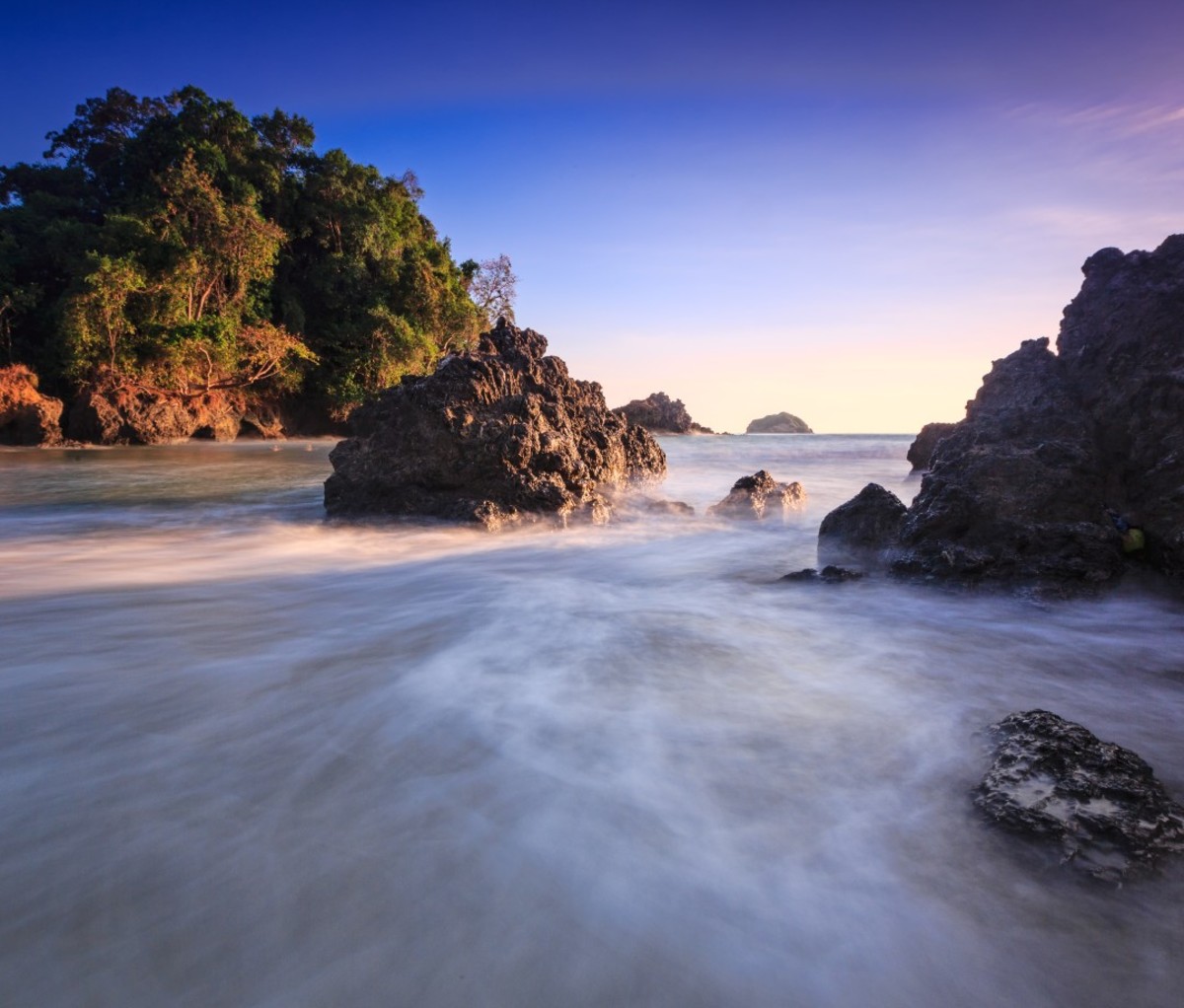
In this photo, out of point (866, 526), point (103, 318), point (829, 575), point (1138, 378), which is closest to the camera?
point (1138, 378)

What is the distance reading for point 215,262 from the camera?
73.3ft

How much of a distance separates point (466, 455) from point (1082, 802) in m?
5.89

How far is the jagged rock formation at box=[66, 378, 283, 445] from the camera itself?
20.7 m

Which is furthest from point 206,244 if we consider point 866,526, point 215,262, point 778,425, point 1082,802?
point 778,425

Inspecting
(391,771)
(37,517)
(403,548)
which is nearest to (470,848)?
(391,771)

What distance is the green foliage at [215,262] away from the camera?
2088 cm

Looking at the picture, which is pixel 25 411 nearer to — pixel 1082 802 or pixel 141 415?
pixel 141 415

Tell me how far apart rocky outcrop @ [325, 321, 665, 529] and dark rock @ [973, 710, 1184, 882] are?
5.17m

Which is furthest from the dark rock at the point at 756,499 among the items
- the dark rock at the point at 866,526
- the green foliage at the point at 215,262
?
the green foliage at the point at 215,262

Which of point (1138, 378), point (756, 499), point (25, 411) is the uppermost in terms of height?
point (1138, 378)

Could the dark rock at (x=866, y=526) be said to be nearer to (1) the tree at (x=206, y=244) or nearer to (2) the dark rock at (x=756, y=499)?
(2) the dark rock at (x=756, y=499)

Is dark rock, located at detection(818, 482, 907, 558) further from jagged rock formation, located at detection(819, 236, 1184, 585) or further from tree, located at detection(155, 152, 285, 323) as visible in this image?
tree, located at detection(155, 152, 285, 323)

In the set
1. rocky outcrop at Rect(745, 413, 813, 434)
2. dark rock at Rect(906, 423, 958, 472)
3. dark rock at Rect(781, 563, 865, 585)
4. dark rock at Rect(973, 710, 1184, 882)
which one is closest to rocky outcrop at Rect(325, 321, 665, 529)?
dark rock at Rect(781, 563, 865, 585)

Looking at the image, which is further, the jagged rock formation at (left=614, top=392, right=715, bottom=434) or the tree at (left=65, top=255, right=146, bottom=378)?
the jagged rock formation at (left=614, top=392, right=715, bottom=434)
